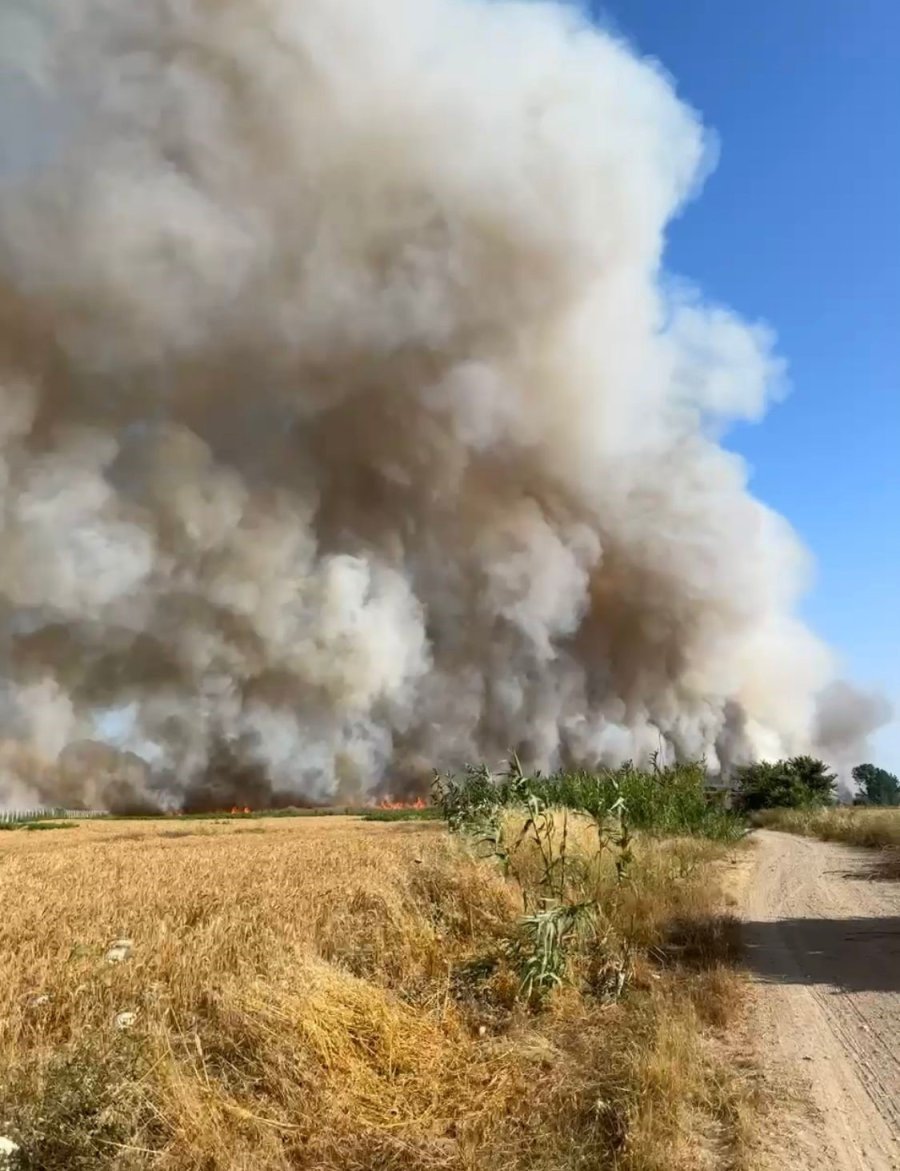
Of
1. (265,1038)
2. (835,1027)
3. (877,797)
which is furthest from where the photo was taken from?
(877,797)

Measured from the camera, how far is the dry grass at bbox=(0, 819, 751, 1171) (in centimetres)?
474

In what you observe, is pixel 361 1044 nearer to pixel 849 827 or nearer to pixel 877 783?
pixel 849 827

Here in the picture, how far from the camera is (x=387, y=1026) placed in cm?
604

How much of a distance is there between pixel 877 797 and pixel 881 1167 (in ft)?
408

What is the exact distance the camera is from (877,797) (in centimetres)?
11550

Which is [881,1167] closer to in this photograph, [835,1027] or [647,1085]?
[647,1085]

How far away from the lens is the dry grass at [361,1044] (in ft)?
15.5

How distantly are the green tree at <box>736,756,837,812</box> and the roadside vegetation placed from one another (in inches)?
1717

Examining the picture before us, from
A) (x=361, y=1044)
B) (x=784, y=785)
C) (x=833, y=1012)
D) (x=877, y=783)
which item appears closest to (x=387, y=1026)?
(x=361, y=1044)

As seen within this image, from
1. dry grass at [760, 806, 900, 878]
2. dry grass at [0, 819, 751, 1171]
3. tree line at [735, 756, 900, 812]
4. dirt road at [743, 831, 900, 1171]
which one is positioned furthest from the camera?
tree line at [735, 756, 900, 812]

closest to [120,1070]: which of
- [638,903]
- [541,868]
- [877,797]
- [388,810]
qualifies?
[638,903]

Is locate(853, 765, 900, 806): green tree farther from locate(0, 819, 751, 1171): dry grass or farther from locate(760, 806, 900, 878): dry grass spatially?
locate(0, 819, 751, 1171): dry grass

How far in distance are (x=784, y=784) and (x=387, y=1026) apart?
52.4 m

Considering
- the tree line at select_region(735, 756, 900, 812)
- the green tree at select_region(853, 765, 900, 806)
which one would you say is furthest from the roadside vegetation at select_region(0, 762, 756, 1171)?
the green tree at select_region(853, 765, 900, 806)
